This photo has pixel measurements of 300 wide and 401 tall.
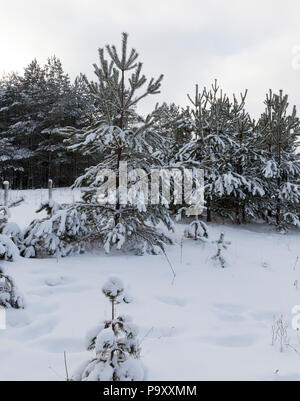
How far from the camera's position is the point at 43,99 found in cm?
2489

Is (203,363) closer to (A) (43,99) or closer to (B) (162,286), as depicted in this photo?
(B) (162,286)

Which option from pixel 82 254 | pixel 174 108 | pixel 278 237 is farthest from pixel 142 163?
pixel 174 108

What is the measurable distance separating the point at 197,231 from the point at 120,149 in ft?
9.02

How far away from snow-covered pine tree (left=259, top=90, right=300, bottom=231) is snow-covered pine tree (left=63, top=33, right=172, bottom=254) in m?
5.20

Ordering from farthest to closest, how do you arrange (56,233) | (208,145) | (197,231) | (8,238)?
1. (208,145)
2. (197,231)
3. (56,233)
4. (8,238)

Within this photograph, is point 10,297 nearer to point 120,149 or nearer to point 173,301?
point 173,301

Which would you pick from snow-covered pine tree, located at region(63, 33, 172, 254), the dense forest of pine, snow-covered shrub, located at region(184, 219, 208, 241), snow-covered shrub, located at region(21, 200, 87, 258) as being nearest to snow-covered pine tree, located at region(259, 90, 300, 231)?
the dense forest of pine

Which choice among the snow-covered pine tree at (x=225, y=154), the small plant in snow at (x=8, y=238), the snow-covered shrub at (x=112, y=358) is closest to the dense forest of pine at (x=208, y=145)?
the snow-covered pine tree at (x=225, y=154)

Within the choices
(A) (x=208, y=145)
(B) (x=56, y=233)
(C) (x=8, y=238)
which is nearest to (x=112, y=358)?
(C) (x=8, y=238)

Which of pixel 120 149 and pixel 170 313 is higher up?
pixel 120 149

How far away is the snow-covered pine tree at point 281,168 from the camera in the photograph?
31.0 feet

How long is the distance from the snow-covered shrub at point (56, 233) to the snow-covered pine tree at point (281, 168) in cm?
657

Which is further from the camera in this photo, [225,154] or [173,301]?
[225,154]

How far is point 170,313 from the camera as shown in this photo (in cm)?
339
